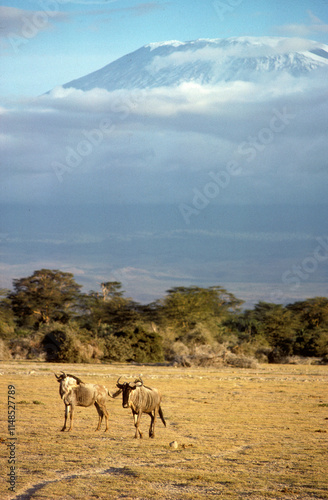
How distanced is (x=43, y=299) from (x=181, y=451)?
5195cm

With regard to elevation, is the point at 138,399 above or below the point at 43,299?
below

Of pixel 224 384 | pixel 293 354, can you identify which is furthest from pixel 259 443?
pixel 293 354

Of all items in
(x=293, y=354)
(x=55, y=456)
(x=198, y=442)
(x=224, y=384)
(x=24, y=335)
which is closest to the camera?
(x=55, y=456)

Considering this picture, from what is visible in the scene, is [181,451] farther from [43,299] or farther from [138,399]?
Answer: [43,299]

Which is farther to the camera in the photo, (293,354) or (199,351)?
(293,354)

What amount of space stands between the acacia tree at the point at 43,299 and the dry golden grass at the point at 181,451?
39375 millimetres

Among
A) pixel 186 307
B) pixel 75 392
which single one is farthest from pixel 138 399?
pixel 186 307

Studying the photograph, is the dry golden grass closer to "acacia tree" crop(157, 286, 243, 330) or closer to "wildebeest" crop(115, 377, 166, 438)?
"wildebeest" crop(115, 377, 166, 438)

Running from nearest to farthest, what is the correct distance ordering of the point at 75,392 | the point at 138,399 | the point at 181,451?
the point at 181,451 < the point at 138,399 < the point at 75,392

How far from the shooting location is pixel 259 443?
1364 centimetres

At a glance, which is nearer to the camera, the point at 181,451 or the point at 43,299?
the point at 181,451

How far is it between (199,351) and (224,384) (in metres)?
14.2

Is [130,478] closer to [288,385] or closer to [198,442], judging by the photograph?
[198,442]

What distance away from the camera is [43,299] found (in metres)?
62.6
